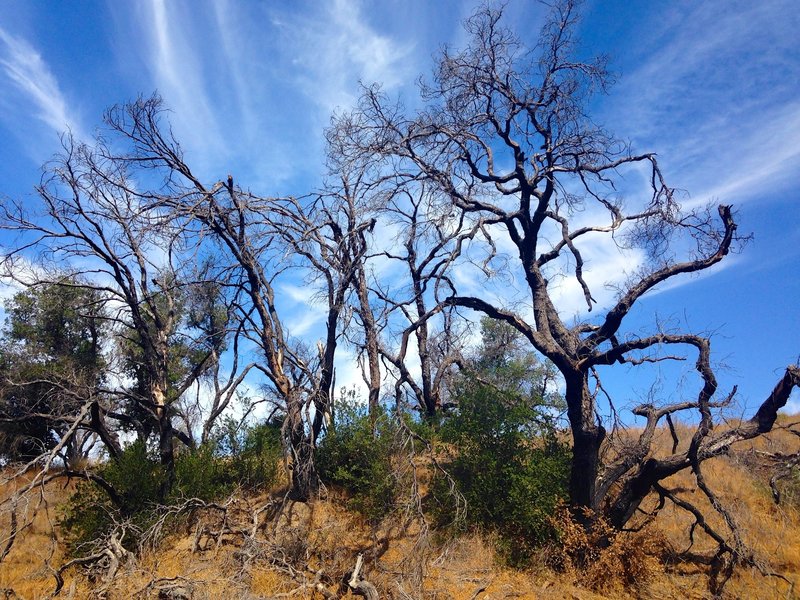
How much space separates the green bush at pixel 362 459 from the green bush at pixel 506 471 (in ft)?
3.63

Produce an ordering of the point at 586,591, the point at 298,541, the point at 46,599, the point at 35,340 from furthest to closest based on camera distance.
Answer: the point at 35,340
the point at 298,541
the point at 586,591
the point at 46,599

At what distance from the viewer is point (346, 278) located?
1233 cm

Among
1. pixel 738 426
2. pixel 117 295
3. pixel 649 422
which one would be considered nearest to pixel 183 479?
pixel 117 295

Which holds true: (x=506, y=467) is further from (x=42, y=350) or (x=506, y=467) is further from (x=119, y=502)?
(x=42, y=350)

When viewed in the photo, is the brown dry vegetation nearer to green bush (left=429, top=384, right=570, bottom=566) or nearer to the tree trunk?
green bush (left=429, top=384, right=570, bottom=566)

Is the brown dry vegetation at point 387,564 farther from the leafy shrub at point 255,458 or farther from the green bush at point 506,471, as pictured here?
the leafy shrub at point 255,458

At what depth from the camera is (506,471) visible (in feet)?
35.5

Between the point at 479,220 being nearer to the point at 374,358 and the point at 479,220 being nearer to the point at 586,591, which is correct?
the point at 374,358

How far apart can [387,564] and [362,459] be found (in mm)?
2596

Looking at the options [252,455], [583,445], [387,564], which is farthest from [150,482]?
[583,445]

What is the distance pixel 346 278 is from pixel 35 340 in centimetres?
1480

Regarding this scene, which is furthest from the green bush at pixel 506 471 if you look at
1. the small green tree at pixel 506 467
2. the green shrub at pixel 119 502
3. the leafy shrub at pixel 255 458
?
the green shrub at pixel 119 502

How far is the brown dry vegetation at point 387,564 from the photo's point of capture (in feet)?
29.1

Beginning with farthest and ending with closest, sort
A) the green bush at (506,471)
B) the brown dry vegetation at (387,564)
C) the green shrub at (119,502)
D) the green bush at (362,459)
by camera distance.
→ the green bush at (362,459) → the green shrub at (119,502) → the green bush at (506,471) → the brown dry vegetation at (387,564)
